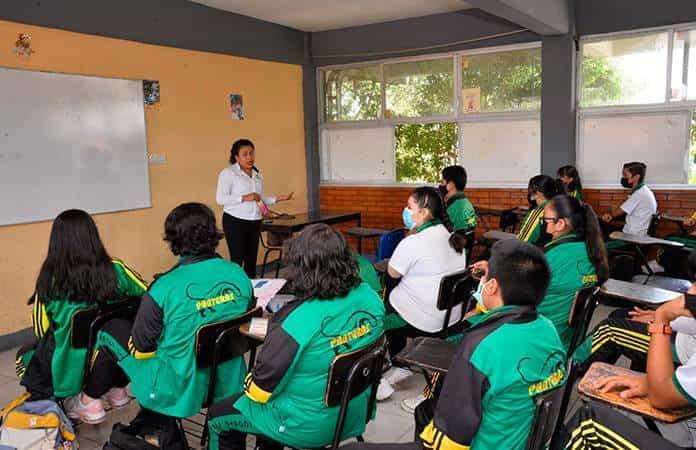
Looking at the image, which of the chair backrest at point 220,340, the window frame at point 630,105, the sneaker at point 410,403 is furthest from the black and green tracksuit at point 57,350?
the window frame at point 630,105

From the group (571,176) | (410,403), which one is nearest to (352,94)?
(571,176)

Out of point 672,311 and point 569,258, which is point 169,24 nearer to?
point 569,258

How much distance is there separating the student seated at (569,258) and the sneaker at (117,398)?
223cm

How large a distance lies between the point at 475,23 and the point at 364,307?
528cm

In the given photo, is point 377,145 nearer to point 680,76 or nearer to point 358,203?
point 358,203

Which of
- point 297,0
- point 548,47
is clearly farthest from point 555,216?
point 297,0

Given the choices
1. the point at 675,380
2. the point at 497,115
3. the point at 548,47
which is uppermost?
the point at 548,47

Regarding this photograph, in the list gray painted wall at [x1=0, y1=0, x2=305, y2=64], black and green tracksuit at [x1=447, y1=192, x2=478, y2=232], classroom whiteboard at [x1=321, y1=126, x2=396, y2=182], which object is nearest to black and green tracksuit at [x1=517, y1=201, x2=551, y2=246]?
black and green tracksuit at [x1=447, y1=192, x2=478, y2=232]

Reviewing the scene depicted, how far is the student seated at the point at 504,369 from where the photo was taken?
58.5 inches

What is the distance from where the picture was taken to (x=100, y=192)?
5039 millimetres

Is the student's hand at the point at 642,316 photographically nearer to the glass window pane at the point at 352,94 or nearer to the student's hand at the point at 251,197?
the student's hand at the point at 251,197

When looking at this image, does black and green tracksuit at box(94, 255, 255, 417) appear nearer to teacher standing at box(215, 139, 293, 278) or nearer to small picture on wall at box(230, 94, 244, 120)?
teacher standing at box(215, 139, 293, 278)

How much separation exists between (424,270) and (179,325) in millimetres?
1394

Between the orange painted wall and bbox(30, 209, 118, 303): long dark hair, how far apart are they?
2.12 m
